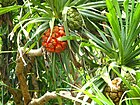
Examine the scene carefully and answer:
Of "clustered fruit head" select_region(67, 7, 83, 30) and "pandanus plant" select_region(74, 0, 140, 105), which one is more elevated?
"clustered fruit head" select_region(67, 7, 83, 30)

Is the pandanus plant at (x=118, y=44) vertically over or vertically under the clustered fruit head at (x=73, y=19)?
under

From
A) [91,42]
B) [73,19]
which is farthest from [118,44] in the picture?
[73,19]

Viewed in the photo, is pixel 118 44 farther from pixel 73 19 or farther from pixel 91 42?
pixel 73 19

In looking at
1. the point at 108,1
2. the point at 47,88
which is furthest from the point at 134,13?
the point at 47,88

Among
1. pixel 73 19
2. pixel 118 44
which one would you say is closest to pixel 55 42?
pixel 73 19

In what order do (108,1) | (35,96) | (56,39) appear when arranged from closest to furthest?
(108,1), (56,39), (35,96)

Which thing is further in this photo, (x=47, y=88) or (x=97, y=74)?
(x=47, y=88)

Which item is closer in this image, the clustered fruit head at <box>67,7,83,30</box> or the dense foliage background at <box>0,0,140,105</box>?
the dense foliage background at <box>0,0,140,105</box>

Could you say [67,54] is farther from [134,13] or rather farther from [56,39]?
[134,13]
